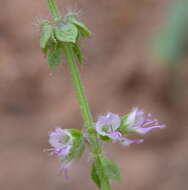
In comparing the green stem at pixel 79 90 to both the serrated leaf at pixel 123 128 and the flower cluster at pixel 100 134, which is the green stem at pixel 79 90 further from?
the serrated leaf at pixel 123 128

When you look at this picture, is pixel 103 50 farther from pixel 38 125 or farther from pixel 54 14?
pixel 54 14

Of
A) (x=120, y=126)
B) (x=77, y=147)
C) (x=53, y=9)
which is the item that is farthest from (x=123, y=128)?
(x=53, y=9)

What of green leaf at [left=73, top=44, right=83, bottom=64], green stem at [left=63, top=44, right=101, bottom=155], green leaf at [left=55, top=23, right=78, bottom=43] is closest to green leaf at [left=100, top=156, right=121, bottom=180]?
green stem at [left=63, top=44, right=101, bottom=155]

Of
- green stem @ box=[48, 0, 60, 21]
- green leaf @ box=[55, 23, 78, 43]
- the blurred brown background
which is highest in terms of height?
the blurred brown background

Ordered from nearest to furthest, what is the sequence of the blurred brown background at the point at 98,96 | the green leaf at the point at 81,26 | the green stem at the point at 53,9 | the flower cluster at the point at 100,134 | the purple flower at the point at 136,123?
1. the green stem at the point at 53,9
2. the green leaf at the point at 81,26
3. the flower cluster at the point at 100,134
4. the purple flower at the point at 136,123
5. the blurred brown background at the point at 98,96

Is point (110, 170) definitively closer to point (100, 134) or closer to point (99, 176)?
point (99, 176)

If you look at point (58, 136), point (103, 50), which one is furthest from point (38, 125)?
point (58, 136)

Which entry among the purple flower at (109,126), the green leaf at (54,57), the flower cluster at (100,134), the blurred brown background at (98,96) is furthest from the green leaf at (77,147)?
the blurred brown background at (98,96)

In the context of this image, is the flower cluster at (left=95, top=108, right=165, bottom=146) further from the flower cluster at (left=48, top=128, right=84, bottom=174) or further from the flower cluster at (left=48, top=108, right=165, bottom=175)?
the flower cluster at (left=48, top=128, right=84, bottom=174)
